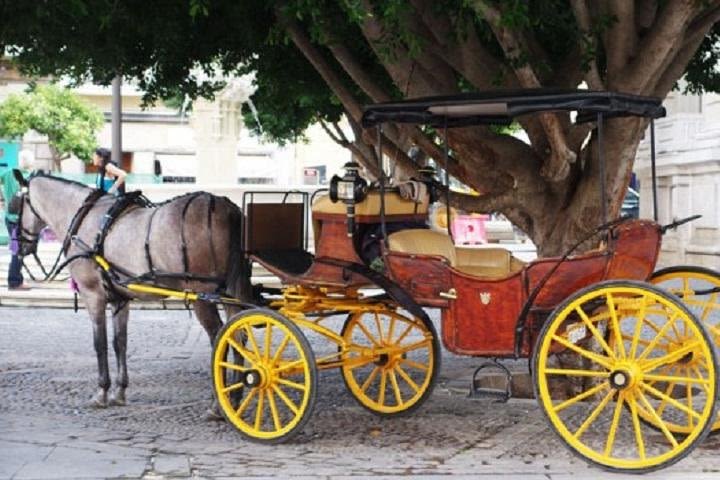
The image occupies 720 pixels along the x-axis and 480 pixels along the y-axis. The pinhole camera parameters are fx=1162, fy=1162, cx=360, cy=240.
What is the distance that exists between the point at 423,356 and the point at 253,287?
3503mm

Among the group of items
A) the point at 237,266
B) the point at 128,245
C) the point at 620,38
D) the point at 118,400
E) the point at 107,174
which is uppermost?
the point at 620,38

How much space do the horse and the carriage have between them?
337 mm

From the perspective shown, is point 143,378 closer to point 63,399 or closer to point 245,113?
point 63,399

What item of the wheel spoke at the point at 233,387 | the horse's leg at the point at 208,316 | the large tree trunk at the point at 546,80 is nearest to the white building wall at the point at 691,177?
the large tree trunk at the point at 546,80

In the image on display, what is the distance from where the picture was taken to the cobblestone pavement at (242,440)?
7.17 meters

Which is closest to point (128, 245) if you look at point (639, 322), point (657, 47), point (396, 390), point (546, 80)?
point (396, 390)

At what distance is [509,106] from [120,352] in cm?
408

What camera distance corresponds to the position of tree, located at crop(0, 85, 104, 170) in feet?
163

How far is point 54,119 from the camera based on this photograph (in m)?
50.8

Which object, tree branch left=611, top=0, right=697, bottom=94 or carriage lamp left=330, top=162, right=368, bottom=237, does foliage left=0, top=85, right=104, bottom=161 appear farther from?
carriage lamp left=330, top=162, right=368, bottom=237

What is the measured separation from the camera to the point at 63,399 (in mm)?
9820

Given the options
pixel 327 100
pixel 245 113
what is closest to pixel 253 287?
pixel 327 100

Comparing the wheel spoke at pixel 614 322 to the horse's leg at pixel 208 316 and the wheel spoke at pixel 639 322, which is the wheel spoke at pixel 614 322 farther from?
the horse's leg at pixel 208 316

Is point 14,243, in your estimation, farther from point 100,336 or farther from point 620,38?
point 620,38
